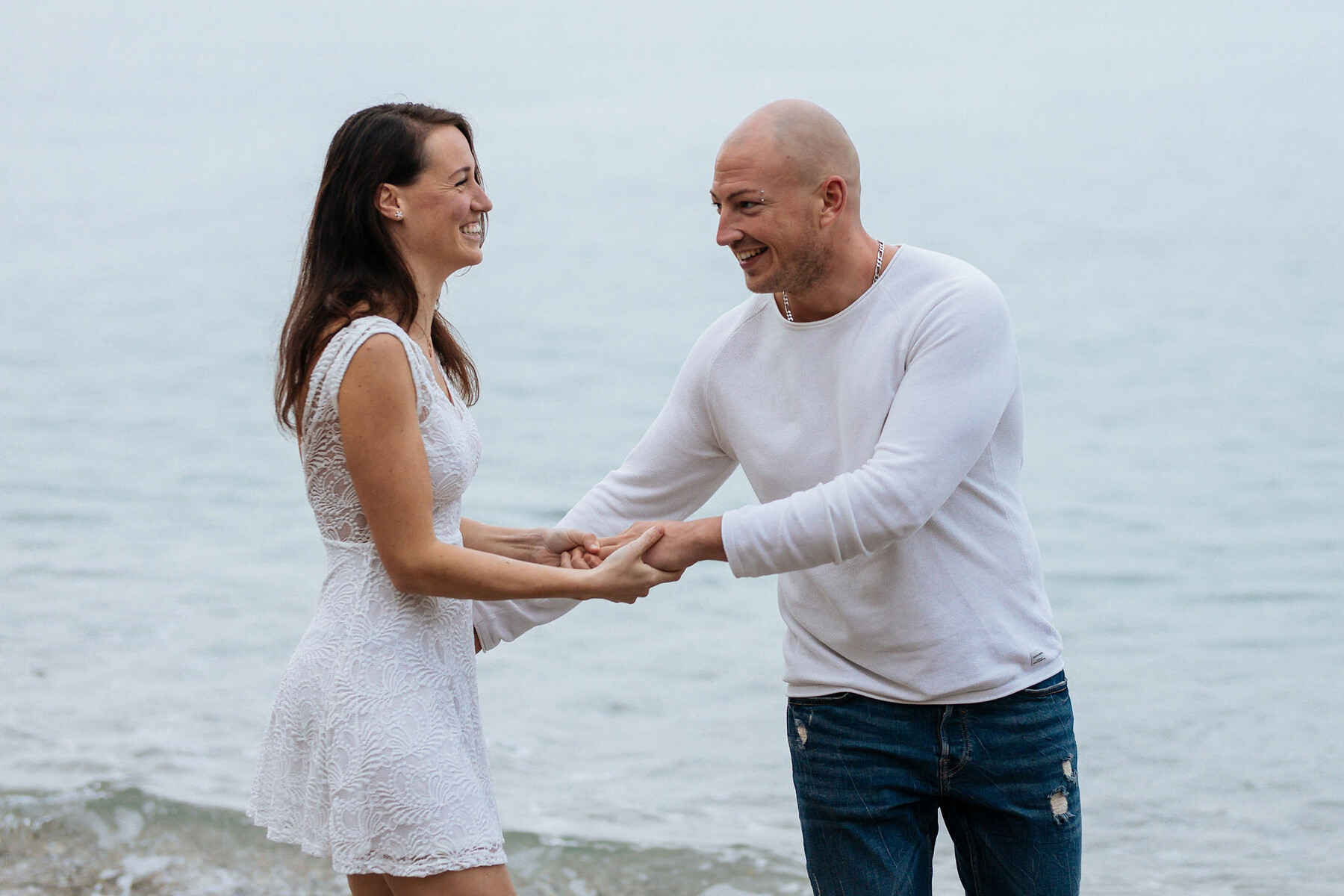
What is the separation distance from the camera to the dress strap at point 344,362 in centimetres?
218

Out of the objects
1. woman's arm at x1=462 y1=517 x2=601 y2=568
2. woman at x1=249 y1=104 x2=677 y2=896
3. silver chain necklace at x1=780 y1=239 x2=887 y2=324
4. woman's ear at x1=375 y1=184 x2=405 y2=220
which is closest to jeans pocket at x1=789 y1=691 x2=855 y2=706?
woman at x1=249 y1=104 x2=677 y2=896

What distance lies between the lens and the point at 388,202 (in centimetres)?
236

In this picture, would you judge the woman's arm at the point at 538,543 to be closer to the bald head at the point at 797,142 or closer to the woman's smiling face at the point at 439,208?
the woman's smiling face at the point at 439,208

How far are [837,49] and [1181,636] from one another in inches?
751

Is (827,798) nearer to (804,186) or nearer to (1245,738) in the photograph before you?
(804,186)

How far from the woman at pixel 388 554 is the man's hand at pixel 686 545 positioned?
10cm

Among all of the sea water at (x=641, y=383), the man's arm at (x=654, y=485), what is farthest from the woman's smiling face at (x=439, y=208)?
the sea water at (x=641, y=383)

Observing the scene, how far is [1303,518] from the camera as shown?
12867 millimetres

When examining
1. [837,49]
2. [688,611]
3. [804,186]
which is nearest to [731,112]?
[837,49]

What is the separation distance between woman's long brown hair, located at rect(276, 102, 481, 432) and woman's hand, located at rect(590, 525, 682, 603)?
548 millimetres

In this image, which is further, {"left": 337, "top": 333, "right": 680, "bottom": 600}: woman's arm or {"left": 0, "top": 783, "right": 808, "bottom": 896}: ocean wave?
{"left": 0, "top": 783, "right": 808, "bottom": 896}: ocean wave

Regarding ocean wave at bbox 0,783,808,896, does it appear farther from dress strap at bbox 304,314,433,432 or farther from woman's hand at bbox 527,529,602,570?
dress strap at bbox 304,314,433,432

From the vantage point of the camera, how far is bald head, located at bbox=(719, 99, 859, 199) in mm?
2424

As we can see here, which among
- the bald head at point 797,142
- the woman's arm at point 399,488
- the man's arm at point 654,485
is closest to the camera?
the woman's arm at point 399,488
